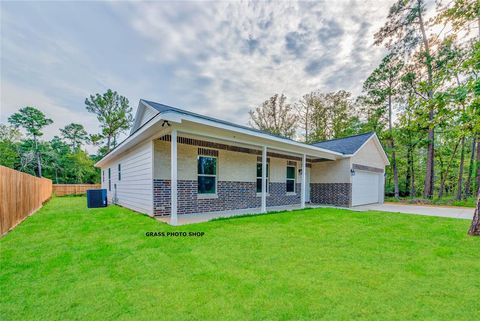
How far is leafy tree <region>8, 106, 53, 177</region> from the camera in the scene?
25.3 m

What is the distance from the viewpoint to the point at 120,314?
1.94 m

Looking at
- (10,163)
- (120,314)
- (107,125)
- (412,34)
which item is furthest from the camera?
(107,125)

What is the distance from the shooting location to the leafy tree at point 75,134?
30.3 meters

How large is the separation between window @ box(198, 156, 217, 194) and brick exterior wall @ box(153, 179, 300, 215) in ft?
0.79

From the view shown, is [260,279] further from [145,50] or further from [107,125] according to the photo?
[107,125]

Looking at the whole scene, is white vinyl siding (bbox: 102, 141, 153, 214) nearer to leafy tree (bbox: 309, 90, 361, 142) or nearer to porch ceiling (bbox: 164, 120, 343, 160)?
porch ceiling (bbox: 164, 120, 343, 160)

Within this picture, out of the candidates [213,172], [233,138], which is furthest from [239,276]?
[213,172]

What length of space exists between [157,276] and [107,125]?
89.2ft

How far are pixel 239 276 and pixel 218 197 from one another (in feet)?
17.9

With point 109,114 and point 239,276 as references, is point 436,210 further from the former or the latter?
point 109,114

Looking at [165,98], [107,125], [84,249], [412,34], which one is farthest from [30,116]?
[412,34]

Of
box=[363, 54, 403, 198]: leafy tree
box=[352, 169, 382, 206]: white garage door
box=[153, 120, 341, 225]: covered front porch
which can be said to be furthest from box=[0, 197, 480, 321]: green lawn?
box=[363, 54, 403, 198]: leafy tree

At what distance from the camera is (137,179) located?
26.6 feet

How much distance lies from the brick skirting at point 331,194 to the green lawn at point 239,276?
6.00 meters
